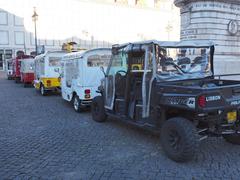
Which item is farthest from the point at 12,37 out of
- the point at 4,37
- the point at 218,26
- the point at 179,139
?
the point at 179,139

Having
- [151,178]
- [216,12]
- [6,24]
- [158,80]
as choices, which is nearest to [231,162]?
[151,178]

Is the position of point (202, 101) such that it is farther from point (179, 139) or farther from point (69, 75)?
point (69, 75)

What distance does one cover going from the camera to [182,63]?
607cm

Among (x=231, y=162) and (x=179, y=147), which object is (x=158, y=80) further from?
(x=231, y=162)

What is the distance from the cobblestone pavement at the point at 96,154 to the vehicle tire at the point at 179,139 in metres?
0.17

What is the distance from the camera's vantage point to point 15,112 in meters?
10.0

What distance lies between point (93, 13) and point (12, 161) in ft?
160

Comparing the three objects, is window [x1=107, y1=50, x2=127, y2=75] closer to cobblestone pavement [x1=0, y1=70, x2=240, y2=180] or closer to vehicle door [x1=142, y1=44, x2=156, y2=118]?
vehicle door [x1=142, y1=44, x2=156, y2=118]

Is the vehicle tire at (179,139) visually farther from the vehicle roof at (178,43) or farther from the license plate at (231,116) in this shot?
the vehicle roof at (178,43)

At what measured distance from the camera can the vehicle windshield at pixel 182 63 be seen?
228 inches

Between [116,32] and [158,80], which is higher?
[116,32]

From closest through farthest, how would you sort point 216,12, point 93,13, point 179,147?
point 179,147, point 216,12, point 93,13

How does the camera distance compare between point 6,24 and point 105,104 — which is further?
point 6,24

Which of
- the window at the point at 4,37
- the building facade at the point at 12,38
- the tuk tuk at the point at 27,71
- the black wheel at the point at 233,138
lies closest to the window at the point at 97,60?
the black wheel at the point at 233,138
